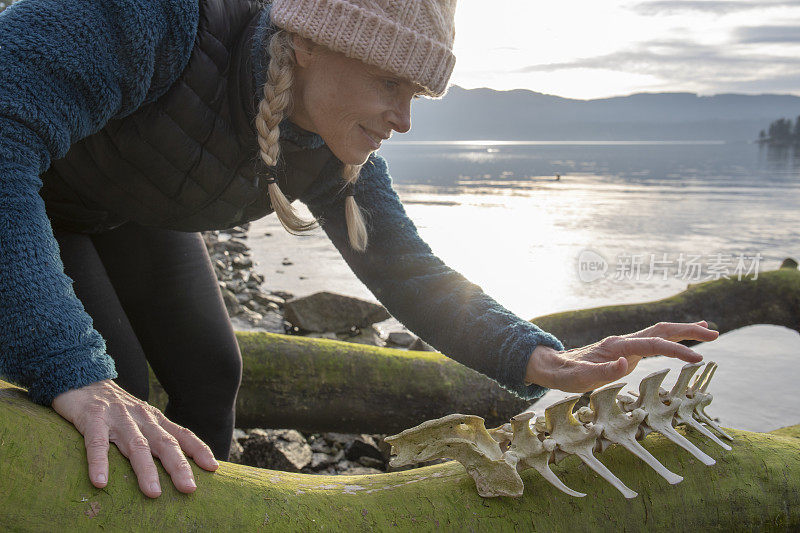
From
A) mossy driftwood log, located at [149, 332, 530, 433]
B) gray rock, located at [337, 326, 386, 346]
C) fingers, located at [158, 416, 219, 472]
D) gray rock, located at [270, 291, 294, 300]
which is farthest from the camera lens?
gray rock, located at [270, 291, 294, 300]

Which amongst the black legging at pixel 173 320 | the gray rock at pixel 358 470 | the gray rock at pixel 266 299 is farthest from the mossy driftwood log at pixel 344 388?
the gray rock at pixel 266 299

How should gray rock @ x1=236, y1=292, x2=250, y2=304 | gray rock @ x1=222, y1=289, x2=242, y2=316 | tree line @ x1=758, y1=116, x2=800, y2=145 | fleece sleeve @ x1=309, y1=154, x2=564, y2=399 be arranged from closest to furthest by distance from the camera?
→ 1. fleece sleeve @ x1=309, y1=154, x2=564, y2=399
2. gray rock @ x1=222, y1=289, x2=242, y2=316
3. gray rock @ x1=236, y1=292, x2=250, y2=304
4. tree line @ x1=758, y1=116, x2=800, y2=145

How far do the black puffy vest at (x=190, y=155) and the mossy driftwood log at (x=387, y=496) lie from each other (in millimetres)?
810

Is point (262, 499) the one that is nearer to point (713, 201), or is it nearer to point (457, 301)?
point (457, 301)

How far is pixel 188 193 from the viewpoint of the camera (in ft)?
7.61

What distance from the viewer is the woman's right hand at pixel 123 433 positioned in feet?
5.03

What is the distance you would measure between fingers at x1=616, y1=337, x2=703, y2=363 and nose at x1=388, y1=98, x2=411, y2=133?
3.01ft

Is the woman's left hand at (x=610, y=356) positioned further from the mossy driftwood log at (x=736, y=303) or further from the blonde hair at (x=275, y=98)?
the mossy driftwood log at (x=736, y=303)

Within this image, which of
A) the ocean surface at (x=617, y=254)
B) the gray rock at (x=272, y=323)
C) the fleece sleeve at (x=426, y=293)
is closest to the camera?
the fleece sleeve at (x=426, y=293)

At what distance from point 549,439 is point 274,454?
227 cm

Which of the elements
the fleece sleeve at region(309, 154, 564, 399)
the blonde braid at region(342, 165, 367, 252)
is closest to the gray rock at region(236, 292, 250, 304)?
the fleece sleeve at region(309, 154, 564, 399)

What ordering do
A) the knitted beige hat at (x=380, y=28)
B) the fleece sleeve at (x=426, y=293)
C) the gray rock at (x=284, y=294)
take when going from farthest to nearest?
the gray rock at (x=284, y=294)
the fleece sleeve at (x=426, y=293)
the knitted beige hat at (x=380, y=28)

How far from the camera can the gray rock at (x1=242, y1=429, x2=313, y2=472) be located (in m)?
3.84

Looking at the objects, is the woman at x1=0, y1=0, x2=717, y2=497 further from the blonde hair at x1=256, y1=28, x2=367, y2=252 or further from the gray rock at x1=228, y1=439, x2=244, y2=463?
the gray rock at x1=228, y1=439, x2=244, y2=463
